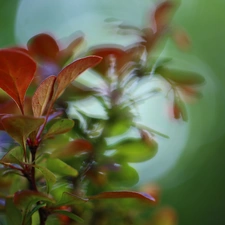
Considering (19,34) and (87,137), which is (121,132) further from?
(19,34)

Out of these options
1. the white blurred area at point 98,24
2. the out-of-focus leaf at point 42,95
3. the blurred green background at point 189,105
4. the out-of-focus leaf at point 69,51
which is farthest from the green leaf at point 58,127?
the white blurred area at point 98,24

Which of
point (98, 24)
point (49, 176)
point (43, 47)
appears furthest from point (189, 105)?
point (49, 176)

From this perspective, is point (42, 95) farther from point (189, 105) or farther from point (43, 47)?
point (189, 105)

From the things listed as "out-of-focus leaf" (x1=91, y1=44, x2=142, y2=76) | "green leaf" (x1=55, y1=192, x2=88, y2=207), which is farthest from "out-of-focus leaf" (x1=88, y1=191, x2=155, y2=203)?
"out-of-focus leaf" (x1=91, y1=44, x2=142, y2=76)

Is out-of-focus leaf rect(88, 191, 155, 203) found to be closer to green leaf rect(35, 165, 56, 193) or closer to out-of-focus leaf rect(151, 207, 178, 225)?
green leaf rect(35, 165, 56, 193)

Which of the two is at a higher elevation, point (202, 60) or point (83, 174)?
point (83, 174)

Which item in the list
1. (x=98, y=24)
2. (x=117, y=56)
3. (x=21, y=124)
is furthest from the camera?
(x=98, y=24)

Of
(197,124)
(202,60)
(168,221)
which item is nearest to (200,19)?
(202,60)
